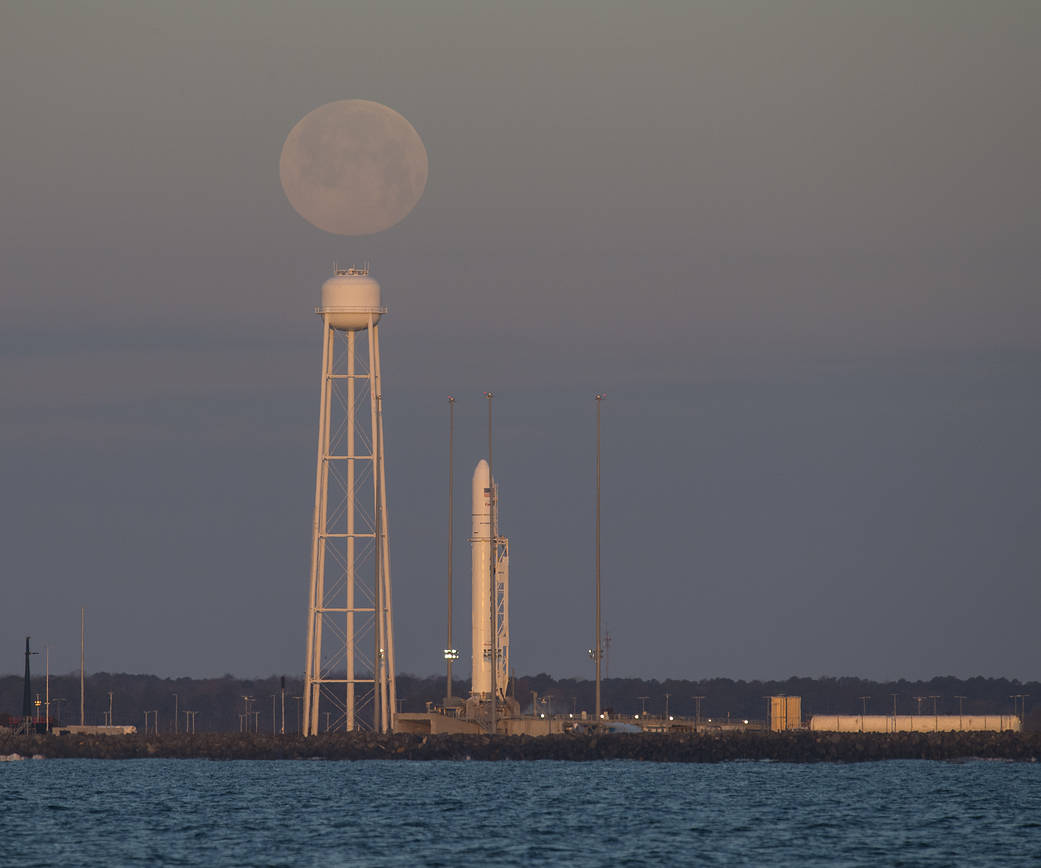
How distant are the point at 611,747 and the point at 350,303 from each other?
33.7 m

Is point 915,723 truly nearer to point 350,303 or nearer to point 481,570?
point 481,570

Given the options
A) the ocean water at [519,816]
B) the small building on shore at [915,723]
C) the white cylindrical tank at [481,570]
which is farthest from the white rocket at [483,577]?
the small building on shore at [915,723]

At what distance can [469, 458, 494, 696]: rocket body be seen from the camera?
5472 inches

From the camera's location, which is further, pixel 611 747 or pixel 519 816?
pixel 611 747

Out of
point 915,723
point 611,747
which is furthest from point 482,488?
point 915,723

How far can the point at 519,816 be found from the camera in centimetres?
8350

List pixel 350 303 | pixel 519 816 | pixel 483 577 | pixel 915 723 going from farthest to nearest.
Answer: pixel 915 723, pixel 483 577, pixel 350 303, pixel 519 816

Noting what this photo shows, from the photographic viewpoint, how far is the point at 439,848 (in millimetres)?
70750

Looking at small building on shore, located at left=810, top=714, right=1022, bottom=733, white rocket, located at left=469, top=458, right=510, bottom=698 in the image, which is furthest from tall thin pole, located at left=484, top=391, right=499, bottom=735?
→ small building on shore, located at left=810, top=714, right=1022, bottom=733

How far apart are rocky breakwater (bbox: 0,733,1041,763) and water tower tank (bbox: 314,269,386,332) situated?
2734 cm

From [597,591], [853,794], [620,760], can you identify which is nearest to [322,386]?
[597,591]

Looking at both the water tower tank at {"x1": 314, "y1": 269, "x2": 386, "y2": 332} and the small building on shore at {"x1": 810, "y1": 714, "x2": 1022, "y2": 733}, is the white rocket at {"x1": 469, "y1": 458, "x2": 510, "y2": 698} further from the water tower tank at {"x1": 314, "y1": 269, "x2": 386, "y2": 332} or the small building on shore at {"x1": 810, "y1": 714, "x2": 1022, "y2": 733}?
the small building on shore at {"x1": 810, "y1": 714, "x2": 1022, "y2": 733}

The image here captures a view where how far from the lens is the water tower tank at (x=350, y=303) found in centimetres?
12288

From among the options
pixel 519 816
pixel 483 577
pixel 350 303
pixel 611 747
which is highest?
pixel 350 303
